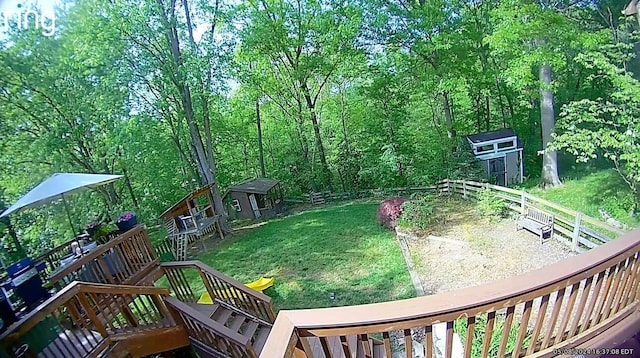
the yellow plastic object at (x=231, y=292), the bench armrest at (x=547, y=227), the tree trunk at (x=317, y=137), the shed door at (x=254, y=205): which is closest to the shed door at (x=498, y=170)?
the bench armrest at (x=547, y=227)

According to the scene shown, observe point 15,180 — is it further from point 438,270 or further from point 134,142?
point 438,270

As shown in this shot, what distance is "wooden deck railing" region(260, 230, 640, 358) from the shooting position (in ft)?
2.42

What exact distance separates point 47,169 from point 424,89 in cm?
784

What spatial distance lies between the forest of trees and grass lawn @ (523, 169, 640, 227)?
24 centimetres

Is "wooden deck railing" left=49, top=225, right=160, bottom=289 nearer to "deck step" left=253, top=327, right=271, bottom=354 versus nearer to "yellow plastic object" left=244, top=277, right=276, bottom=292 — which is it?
"deck step" left=253, top=327, right=271, bottom=354

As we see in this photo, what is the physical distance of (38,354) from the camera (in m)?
1.95

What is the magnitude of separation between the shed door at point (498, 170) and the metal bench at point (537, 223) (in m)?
3.08

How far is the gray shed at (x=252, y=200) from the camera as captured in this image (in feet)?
29.6

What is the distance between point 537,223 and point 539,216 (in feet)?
0.49

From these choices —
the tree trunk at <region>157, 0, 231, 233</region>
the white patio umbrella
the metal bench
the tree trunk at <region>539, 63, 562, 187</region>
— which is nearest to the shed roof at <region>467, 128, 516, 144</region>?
the tree trunk at <region>539, 63, 562, 187</region>

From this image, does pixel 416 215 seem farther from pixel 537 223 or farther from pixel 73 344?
pixel 73 344

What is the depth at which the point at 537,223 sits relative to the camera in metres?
4.67

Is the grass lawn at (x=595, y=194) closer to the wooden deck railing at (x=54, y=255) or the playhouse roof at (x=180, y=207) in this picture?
the wooden deck railing at (x=54, y=255)

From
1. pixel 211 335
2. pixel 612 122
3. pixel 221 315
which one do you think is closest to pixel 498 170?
pixel 612 122
